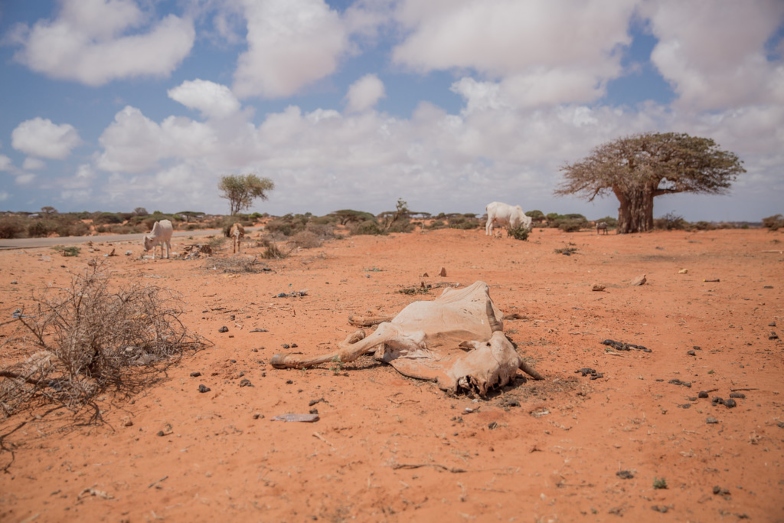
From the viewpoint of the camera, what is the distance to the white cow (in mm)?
24178

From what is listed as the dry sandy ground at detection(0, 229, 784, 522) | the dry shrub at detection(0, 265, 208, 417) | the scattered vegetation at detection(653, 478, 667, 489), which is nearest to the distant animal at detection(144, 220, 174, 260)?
the dry sandy ground at detection(0, 229, 784, 522)

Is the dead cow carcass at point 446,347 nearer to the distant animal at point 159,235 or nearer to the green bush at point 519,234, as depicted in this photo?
the distant animal at point 159,235

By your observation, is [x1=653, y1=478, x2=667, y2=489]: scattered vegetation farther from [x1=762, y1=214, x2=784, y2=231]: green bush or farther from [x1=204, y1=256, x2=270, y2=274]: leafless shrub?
[x1=762, y1=214, x2=784, y2=231]: green bush

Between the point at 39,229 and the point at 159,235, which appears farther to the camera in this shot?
the point at 39,229

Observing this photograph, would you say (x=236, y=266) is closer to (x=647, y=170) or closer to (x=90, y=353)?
(x=90, y=353)

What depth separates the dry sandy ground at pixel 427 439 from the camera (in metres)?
2.73

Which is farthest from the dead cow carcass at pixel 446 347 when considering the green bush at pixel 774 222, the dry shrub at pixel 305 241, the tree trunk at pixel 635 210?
the green bush at pixel 774 222

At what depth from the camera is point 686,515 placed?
2.61m

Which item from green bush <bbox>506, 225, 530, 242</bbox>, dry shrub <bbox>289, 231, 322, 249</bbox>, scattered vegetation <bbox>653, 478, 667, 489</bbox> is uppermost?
green bush <bbox>506, 225, 530, 242</bbox>

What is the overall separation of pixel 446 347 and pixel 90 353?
11.6 feet

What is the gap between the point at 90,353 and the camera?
14.1ft

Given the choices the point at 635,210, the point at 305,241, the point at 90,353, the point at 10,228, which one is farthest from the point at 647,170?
the point at 10,228

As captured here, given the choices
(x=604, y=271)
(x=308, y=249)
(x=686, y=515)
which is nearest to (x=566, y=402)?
(x=686, y=515)

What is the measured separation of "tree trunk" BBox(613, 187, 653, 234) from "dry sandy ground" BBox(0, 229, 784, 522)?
809 inches
